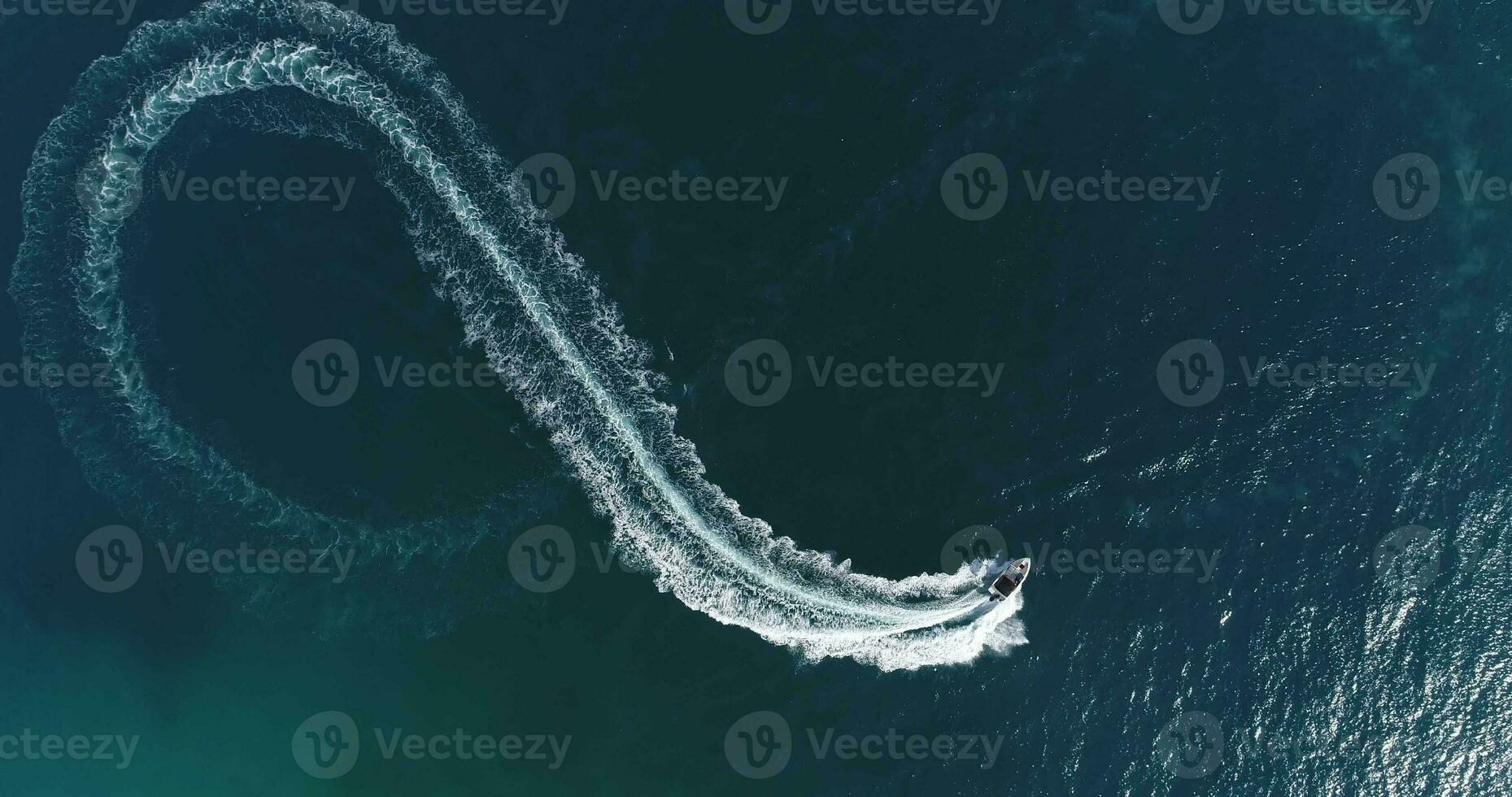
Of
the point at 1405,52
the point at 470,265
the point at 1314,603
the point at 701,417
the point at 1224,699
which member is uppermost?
the point at 1405,52

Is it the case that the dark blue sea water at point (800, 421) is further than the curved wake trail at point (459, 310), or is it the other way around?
the curved wake trail at point (459, 310)

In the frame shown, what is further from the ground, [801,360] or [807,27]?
[807,27]

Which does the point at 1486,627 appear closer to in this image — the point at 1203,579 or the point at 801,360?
the point at 1203,579

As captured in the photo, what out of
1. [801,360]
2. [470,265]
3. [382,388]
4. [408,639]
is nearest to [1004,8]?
[801,360]

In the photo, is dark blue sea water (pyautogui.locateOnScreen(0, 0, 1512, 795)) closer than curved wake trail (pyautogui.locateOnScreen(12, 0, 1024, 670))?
Yes
